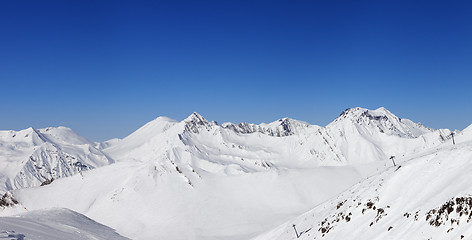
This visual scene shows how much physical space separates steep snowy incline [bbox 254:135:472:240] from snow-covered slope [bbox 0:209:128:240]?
918 inches

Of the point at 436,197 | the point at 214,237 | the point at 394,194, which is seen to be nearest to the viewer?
the point at 436,197

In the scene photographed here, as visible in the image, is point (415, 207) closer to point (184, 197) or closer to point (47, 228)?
point (47, 228)

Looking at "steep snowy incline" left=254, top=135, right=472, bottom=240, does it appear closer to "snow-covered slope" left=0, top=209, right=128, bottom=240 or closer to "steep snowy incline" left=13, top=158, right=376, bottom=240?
"snow-covered slope" left=0, top=209, right=128, bottom=240

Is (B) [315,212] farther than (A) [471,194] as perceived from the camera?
Yes

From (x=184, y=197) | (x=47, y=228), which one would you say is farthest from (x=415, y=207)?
(x=184, y=197)

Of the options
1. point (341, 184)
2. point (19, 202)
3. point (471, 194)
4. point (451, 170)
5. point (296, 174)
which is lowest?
point (471, 194)

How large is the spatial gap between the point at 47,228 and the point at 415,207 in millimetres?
34668

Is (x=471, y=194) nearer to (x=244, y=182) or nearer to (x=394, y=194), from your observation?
(x=394, y=194)

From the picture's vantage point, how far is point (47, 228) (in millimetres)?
35469

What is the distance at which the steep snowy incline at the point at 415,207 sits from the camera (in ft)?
65.4

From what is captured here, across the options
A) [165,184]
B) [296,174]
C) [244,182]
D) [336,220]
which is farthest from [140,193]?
[336,220]

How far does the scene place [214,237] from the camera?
68.4 metres

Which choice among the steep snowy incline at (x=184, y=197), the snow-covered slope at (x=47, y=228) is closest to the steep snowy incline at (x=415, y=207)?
the snow-covered slope at (x=47, y=228)

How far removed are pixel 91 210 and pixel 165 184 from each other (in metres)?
19.4
